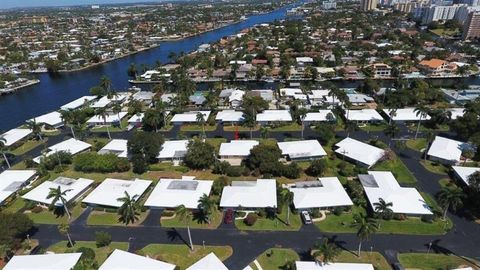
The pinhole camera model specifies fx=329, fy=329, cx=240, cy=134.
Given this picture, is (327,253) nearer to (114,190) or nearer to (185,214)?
(185,214)

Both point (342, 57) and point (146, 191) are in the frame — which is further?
point (342, 57)

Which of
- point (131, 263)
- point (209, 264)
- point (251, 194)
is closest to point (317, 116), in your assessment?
point (251, 194)

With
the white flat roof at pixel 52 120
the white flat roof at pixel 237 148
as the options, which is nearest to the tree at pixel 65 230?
the white flat roof at pixel 237 148

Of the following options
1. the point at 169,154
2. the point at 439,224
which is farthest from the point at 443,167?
the point at 169,154

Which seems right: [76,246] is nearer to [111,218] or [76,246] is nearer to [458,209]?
[111,218]

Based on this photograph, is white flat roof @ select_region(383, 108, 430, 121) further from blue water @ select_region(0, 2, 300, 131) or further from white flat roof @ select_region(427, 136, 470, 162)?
blue water @ select_region(0, 2, 300, 131)
